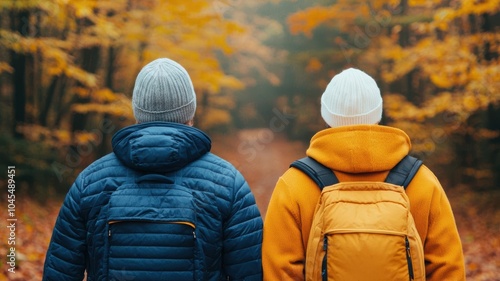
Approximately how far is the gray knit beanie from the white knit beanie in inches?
29.8

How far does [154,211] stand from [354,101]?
3.62ft

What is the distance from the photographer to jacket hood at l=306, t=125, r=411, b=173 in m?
2.22

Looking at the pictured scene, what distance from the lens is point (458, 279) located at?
7.45 feet

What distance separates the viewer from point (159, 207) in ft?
7.20

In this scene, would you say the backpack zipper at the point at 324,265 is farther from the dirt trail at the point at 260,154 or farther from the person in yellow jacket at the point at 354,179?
the dirt trail at the point at 260,154

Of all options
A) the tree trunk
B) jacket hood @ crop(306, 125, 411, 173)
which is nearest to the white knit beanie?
jacket hood @ crop(306, 125, 411, 173)

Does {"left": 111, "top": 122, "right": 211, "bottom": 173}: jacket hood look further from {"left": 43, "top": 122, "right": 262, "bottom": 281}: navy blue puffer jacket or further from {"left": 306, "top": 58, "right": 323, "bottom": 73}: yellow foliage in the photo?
{"left": 306, "top": 58, "right": 323, "bottom": 73}: yellow foliage

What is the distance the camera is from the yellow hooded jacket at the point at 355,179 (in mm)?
2236

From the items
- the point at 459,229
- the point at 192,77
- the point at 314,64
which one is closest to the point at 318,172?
the point at 459,229

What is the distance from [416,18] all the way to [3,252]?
1057 centimetres

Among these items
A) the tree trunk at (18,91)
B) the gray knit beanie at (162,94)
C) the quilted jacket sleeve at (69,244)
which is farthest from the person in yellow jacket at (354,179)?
the tree trunk at (18,91)

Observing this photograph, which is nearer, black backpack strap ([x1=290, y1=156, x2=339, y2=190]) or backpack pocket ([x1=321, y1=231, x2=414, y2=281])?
backpack pocket ([x1=321, y1=231, x2=414, y2=281])

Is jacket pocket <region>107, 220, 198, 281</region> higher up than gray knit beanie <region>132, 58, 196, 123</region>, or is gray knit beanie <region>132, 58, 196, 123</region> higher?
gray knit beanie <region>132, 58, 196, 123</region>

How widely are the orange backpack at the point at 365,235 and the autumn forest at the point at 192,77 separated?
16.6ft
